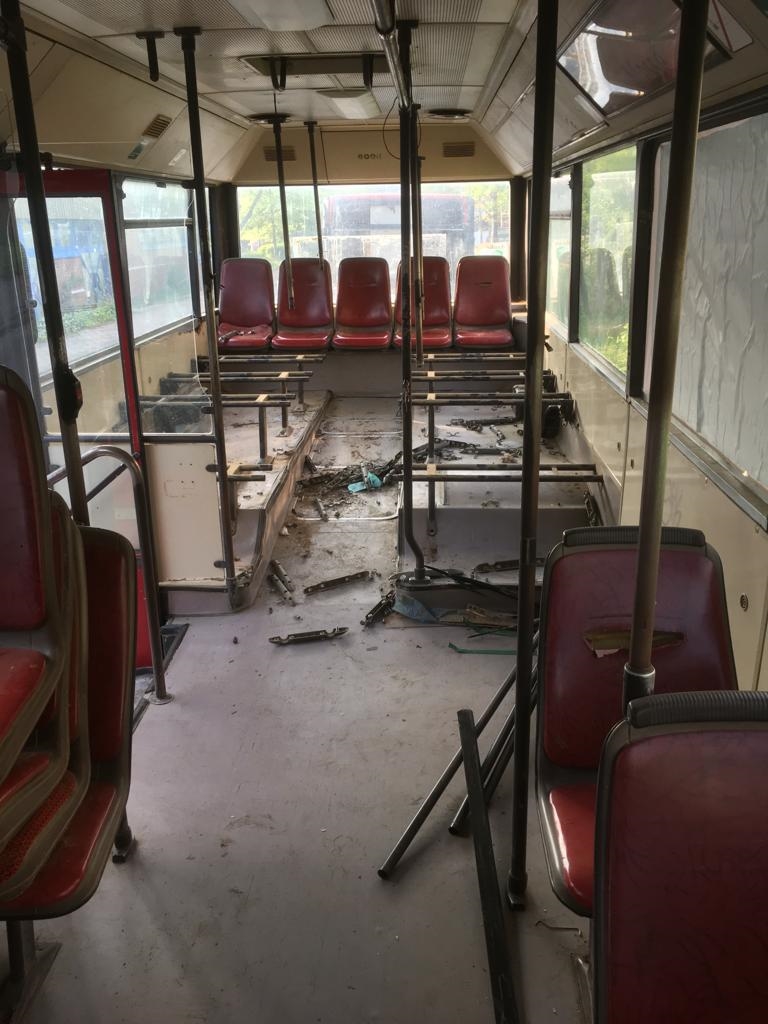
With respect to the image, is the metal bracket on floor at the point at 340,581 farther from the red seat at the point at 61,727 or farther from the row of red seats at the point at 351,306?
the row of red seats at the point at 351,306

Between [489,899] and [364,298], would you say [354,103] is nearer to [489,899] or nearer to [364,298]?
[364,298]

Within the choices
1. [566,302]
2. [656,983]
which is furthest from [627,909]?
[566,302]

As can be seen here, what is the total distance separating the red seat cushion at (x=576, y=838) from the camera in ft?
5.51

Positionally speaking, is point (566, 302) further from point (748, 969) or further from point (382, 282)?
point (748, 969)

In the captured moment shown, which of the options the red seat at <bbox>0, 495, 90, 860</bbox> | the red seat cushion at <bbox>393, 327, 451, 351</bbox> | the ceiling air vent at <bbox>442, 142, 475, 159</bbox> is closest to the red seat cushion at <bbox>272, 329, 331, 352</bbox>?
the red seat cushion at <bbox>393, 327, 451, 351</bbox>

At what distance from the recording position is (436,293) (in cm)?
754

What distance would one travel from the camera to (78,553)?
6.16 ft

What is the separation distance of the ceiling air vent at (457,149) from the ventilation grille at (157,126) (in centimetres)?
349

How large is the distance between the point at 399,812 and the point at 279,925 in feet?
1.85

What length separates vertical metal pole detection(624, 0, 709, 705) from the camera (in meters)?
1.04

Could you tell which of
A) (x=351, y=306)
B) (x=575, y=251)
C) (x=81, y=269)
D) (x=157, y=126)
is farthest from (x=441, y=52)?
(x=351, y=306)

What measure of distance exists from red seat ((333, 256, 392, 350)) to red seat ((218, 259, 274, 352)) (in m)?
0.65

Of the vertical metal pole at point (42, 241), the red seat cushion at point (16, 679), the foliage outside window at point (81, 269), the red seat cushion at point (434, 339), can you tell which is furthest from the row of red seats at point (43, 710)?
the red seat cushion at point (434, 339)

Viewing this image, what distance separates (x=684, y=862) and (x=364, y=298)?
22.6 ft
